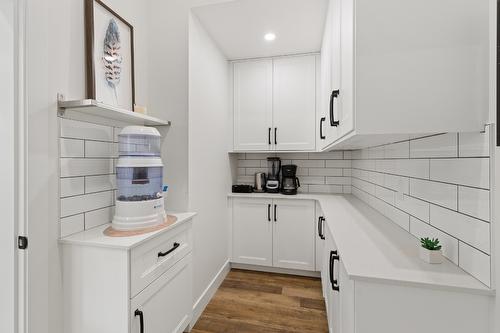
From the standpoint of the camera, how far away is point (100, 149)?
56.9 inches

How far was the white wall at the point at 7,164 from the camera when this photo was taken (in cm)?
105

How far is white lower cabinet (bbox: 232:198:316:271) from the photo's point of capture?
2.58m

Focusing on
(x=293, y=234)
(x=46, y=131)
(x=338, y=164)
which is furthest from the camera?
(x=338, y=164)

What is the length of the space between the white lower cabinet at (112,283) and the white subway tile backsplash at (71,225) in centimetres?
5

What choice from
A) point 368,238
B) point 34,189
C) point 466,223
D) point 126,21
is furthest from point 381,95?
point 126,21

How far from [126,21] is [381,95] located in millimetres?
1652

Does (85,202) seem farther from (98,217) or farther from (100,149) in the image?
(100,149)

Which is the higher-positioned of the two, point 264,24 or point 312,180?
point 264,24

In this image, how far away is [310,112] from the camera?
2.66 metres

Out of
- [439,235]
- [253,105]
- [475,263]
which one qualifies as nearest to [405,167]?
[439,235]

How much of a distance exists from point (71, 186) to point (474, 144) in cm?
174

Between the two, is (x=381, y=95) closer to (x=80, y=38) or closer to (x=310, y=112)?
(x=80, y=38)

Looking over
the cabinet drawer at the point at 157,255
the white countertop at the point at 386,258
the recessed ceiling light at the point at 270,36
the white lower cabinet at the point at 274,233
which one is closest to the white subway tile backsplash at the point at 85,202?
the cabinet drawer at the point at 157,255

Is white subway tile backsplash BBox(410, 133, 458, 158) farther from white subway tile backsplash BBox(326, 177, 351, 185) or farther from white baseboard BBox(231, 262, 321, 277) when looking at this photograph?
white baseboard BBox(231, 262, 321, 277)
